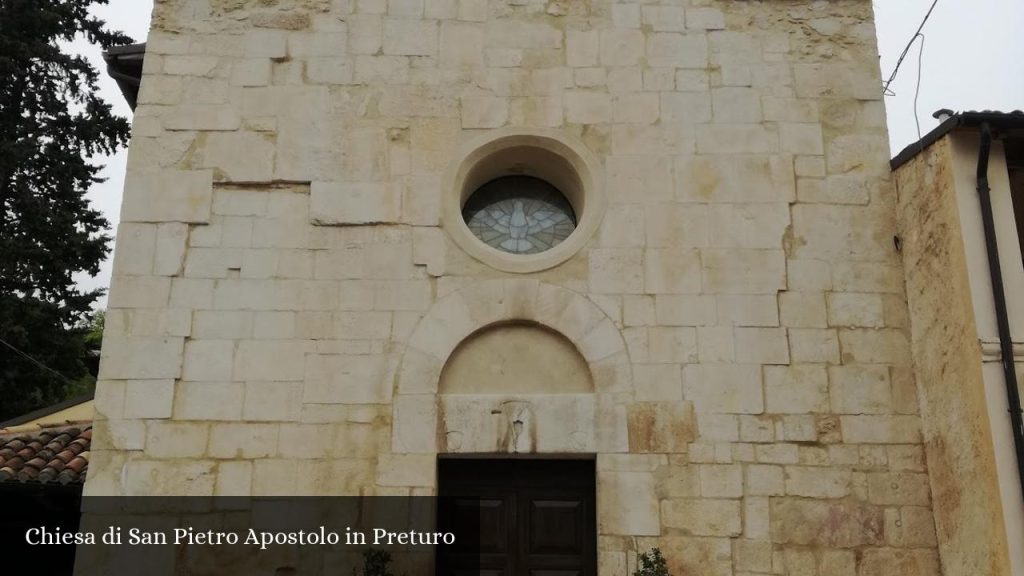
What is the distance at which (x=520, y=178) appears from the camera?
6.64 metres

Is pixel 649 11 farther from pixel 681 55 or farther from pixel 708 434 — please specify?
pixel 708 434

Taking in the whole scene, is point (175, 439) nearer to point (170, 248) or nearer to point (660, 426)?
point (170, 248)

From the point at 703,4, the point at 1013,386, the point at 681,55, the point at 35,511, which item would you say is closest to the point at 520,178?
the point at 681,55

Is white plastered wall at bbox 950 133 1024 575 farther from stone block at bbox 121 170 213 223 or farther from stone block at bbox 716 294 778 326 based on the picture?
stone block at bbox 121 170 213 223

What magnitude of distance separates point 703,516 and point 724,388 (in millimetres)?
892

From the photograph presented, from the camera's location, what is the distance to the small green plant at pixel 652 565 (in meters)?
5.13

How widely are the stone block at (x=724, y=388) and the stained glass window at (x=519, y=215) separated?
1.53 metres

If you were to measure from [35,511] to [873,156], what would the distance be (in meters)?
7.63

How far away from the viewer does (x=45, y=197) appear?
13.6 m

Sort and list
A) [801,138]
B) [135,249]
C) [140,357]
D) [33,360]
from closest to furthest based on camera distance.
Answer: [140,357] < [135,249] < [801,138] < [33,360]

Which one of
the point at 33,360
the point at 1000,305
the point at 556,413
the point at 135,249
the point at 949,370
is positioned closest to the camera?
the point at 1000,305

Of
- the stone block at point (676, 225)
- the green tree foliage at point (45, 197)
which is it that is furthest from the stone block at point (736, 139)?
the green tree foliage at point (45, 197)

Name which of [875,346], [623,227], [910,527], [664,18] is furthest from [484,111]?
[910,527]

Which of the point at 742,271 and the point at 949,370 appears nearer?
the point at 949,370
